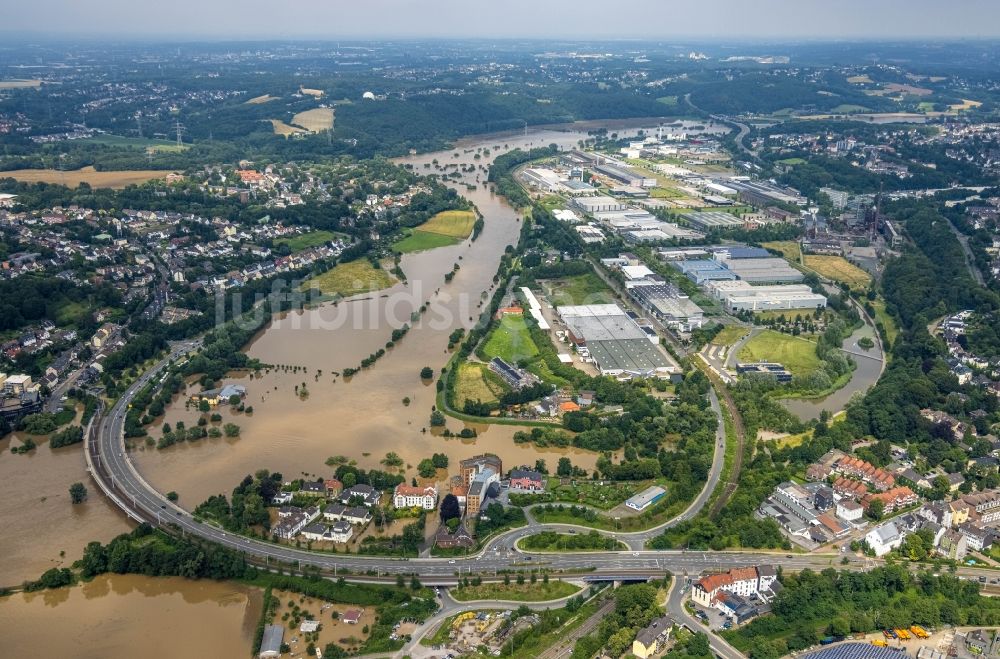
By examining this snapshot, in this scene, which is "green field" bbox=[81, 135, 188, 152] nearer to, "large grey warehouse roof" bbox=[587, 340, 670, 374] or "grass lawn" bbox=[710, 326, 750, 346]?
"large grey warehouse roof" bbox=[587, 340, 670, 374]

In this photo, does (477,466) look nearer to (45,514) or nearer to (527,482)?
(527,482)

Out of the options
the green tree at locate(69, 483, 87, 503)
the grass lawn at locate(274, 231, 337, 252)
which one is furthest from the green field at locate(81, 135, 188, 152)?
the green tree at locate(69, 483, 87, 503)

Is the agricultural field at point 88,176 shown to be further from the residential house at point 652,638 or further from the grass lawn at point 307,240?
the residential house at point 652,638

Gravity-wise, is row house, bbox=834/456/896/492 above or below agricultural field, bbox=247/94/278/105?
below

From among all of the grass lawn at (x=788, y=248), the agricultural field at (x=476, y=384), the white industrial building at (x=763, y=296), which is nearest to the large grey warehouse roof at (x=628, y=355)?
the agricultural field at (x=476, y=384)

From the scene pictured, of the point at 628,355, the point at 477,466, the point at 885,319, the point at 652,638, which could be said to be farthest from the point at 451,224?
the point at 652,638

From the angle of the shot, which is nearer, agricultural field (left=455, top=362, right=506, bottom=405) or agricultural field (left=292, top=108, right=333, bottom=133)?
agricultural field (left=455, top=362, right=506, bottom=405)

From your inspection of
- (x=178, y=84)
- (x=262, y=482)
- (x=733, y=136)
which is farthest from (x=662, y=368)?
(x=178, y=84)
